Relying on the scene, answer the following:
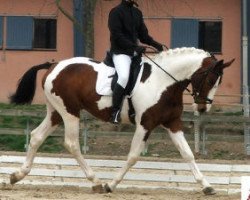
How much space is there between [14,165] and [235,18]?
1307 cm

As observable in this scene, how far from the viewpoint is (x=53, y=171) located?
1118 cm

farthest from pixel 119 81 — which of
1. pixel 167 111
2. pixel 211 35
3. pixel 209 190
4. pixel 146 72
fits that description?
pixel 211 35

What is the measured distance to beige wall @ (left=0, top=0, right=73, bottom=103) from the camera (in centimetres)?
2438

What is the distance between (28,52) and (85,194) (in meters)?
14.9

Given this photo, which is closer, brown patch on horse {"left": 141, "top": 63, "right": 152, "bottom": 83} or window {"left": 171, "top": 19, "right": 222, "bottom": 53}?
brown patch on horse {"left": 141, "top": 63, "right": 152, "bottom": 83}

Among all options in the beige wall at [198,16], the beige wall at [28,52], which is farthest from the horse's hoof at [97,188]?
the beige wall at [28,52]

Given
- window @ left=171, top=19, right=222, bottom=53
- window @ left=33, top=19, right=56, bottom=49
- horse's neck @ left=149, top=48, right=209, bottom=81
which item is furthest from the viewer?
window @ left=33, top=19, right=56, bottom=49

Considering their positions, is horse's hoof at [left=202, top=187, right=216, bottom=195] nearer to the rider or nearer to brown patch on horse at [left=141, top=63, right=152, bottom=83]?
the rider

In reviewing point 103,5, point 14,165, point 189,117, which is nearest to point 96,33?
point 103,5

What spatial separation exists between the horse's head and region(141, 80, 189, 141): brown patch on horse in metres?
0.21

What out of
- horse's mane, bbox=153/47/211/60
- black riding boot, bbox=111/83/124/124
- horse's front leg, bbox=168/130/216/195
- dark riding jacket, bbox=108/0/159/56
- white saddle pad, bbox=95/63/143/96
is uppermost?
dark riding jacket, bbox=108/0/159/56

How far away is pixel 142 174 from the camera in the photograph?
1092 cm

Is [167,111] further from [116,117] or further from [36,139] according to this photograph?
[36,139]

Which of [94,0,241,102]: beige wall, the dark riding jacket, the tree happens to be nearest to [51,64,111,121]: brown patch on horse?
the dark riding jacket
